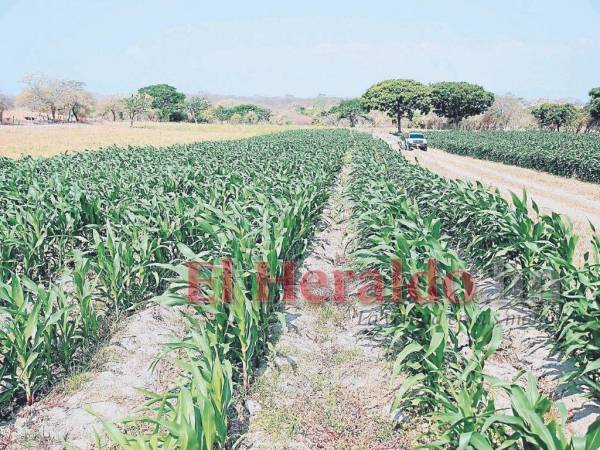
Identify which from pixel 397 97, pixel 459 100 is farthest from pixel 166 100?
pixel 459 100

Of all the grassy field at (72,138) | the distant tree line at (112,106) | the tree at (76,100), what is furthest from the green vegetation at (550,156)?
the tree at (76,100)

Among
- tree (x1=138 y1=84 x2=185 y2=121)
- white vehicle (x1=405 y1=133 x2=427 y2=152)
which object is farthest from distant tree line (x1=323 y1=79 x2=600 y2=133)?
tree (x1=138 y1=84 x2=185 y2=121)

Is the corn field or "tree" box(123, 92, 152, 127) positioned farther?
"tree" box(123, 92, 152, 127)

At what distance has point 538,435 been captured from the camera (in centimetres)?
216

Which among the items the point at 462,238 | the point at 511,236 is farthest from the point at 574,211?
the point at 511,236

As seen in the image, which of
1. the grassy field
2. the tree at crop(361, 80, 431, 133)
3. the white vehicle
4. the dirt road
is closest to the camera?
the dirt road

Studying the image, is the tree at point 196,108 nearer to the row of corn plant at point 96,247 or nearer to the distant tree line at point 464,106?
the distant tree line at point 464,106

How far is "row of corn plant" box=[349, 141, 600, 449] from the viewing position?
2.25 m

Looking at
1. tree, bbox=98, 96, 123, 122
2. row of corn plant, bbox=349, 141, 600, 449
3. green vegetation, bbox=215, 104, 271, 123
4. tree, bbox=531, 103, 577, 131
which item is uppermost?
tree, bbox=98, 96, 123, 122

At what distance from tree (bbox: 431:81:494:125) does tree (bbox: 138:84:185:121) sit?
60.3m

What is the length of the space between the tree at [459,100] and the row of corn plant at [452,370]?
8554cm

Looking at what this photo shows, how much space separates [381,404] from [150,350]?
2.30 m

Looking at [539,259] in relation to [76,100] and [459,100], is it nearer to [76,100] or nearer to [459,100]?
[459,100]

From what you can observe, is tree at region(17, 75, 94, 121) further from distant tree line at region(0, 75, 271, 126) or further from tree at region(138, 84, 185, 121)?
tree at region(138, 84, 185, 121)
